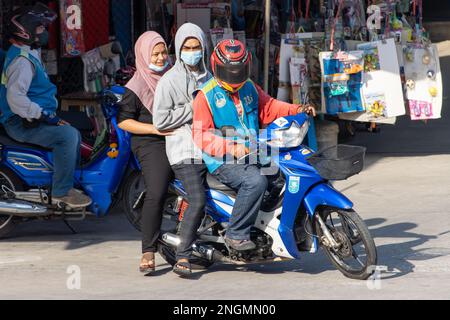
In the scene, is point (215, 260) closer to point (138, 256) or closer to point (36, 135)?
point (138, 256)

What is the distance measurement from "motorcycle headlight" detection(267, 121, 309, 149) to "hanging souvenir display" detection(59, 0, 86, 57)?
4533 millimetres

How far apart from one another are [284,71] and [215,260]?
4.47m

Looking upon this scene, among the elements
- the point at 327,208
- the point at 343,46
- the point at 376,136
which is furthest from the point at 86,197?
the point at 376,136

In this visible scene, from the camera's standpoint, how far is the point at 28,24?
8.38 meters

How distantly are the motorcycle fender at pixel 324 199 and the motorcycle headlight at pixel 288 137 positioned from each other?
12.8 inches

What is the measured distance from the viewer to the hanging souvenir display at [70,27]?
35.3 ft

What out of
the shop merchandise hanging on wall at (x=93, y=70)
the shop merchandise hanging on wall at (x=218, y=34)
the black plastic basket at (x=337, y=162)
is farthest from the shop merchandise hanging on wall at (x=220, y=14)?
the black plastic basket at (x=337, y=162)

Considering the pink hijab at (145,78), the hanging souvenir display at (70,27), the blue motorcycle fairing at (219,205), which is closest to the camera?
the blue motorcycle fairing at (219,205)

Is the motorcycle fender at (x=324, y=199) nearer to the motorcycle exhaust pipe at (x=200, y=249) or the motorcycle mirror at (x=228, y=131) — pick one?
the motorcycle mirror at (x=228, y=131)

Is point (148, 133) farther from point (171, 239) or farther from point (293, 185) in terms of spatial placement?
point (293, 185)

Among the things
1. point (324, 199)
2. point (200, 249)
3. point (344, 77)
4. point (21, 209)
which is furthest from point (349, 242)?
point (344, 77)

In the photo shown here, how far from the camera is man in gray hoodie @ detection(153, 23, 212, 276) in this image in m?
7.05

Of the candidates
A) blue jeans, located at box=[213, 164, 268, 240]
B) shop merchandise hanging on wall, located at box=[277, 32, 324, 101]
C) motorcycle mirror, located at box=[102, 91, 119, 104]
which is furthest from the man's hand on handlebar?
shop merchandise hanging on wall, located at box=[277, 32, 324, 101]

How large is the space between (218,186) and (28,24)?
234 cm
